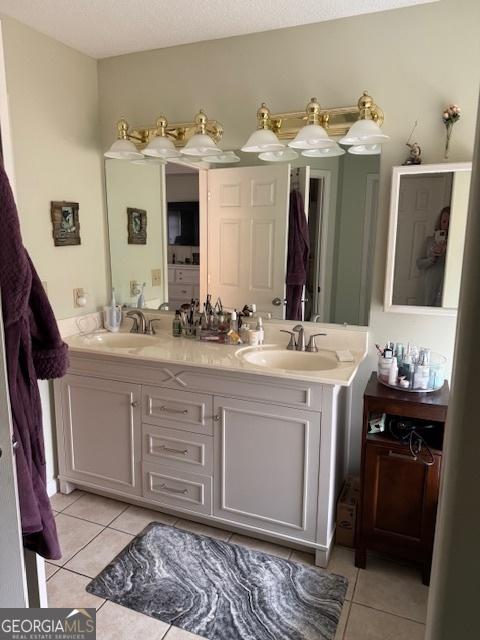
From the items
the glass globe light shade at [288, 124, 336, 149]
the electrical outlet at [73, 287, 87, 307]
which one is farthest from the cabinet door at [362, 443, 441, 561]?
the electrical outlet at [73, 287, 87, 307]

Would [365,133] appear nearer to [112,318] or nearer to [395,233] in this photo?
[395,233]

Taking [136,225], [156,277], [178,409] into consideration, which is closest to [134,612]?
[178,409]

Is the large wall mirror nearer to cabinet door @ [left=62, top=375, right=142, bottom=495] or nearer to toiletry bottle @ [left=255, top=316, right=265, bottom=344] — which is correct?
toiletry bottle @ [left=255, top=316, right=265, bottom=344]

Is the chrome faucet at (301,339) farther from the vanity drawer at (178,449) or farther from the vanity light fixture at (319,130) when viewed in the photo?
the vanity light fixture at (319,130)

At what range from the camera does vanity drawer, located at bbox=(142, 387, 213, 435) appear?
2.17m

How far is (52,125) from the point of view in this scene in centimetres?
248

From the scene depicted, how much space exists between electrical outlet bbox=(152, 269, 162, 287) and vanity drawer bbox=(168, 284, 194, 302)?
0.30ft

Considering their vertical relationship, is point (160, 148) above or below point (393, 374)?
above

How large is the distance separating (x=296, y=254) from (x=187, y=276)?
0.70 meters

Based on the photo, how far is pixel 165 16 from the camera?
2.19 metres

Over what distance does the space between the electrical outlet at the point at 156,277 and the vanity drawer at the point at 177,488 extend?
1.11 m

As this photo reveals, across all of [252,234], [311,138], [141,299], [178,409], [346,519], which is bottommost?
[346,519]

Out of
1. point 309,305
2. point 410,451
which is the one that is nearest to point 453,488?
point 410,451

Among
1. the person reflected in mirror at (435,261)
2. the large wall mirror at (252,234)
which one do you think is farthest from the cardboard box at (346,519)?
the person reflected in mirror at (435,261)
